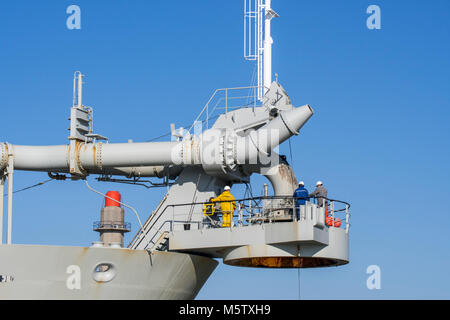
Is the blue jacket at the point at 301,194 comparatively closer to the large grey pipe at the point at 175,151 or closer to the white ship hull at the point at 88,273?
the large grey pipe at the point at 175,151

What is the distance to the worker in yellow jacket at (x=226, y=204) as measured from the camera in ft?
107

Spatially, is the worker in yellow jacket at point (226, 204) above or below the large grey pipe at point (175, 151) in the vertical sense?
below

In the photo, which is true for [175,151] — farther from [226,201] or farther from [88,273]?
[88,273]

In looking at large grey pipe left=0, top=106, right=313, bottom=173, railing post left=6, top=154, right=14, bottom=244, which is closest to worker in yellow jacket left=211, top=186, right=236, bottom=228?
large grey pipe left=0, top=106, right=313, bottom=173

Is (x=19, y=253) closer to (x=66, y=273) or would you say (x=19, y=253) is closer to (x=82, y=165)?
(x=66, y=273)

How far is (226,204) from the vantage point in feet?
108

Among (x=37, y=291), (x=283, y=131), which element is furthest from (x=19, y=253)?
(x=283, y=131)

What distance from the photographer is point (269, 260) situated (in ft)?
111

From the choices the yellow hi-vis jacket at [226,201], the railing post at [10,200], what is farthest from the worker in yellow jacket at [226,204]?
the railing post at [10,200]

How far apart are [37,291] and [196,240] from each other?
5.39 meters

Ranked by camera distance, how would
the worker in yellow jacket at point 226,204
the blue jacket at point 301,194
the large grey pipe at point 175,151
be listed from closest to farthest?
1. the blue jacket at point 301,194
2. the worker in yellow jacket at point 226,204
3. the large grey pipe at point 175,151

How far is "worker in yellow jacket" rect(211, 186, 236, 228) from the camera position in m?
32.7
